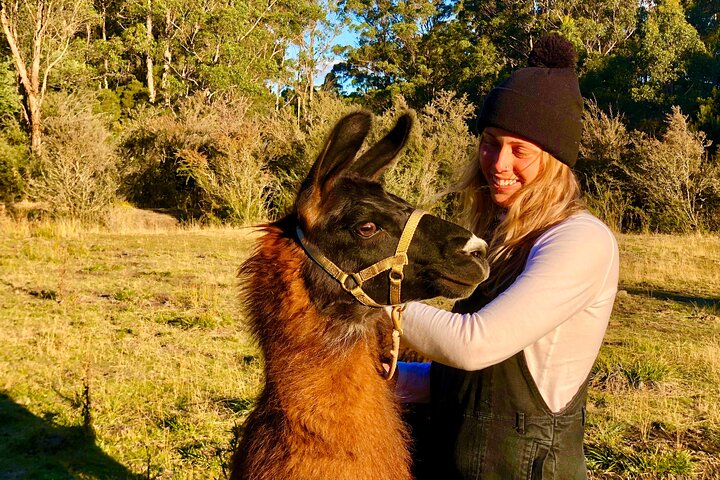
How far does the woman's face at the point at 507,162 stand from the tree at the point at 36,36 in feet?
74.4

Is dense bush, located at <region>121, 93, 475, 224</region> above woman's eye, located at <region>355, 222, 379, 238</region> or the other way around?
the other way around

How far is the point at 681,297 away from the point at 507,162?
922 centimetres

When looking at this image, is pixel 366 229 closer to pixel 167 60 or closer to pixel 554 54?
pixel 554 54

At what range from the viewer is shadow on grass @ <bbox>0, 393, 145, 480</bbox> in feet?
13.9

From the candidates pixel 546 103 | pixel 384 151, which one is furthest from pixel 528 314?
pixel 384 151

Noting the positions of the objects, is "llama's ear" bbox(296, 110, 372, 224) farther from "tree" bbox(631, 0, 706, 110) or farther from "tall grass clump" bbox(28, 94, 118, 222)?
"tree" bbox(631, 0, 706, 110)

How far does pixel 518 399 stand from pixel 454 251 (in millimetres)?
489

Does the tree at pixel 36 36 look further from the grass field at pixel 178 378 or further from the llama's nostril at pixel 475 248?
the llama's nostril at pixel 475 248

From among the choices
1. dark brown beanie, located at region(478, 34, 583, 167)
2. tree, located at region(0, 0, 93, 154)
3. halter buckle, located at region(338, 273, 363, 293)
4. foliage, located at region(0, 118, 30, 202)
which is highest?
tree, located at region(0, 0, 93, 154)

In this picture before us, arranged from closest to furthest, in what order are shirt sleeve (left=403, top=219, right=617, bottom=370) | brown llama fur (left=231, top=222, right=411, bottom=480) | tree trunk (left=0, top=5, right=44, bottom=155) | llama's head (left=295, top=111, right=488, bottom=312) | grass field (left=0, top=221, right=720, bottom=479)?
shirt sleeve (left=403, top=219, right=617, bottom=370), brown llama fur (left=231, top=222, right=411, bottom=480), llama's head (left=295, top=111, right=488, bottom=312), grass field (left=0, top=221, right=720, bottom=479), tree trunk (left=0, top=5, right=44, bottom=155)

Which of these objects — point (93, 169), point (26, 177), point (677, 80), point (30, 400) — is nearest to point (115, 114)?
point (26, 177)

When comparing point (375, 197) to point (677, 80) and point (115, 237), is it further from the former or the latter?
point (677, 80)

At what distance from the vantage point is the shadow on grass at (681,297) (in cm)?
926

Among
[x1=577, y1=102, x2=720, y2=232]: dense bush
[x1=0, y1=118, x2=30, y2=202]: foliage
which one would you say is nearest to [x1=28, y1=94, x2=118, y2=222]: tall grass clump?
[x1=0, y1=118, x2=30, y2=202]: foliage
